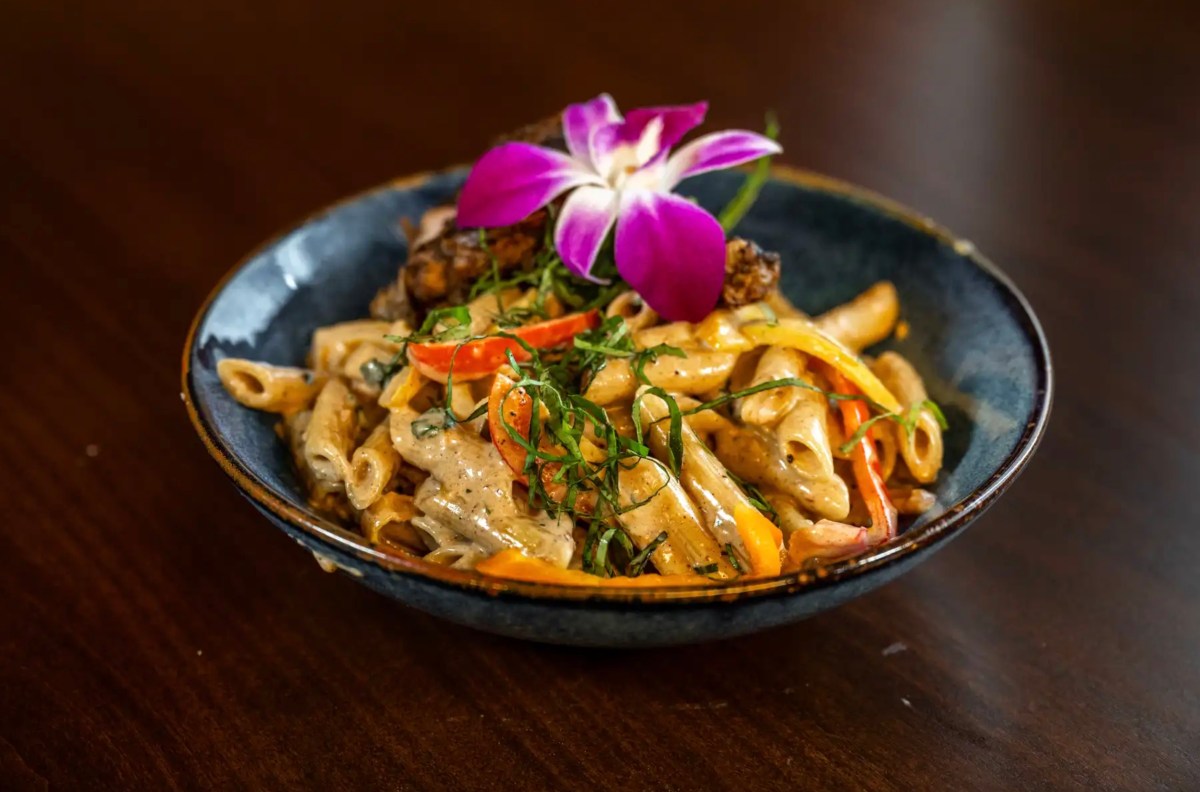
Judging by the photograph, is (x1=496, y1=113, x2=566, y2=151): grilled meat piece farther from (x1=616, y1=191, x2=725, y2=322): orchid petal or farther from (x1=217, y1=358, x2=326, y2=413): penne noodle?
(x1=217, y1=358, x2=326, y2=413): penne noodle

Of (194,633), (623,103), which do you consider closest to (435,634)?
(194,633)

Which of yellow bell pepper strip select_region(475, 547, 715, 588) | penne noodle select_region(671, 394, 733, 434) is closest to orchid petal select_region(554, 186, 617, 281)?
penne noodle select_region(671, 394, 733, 434)

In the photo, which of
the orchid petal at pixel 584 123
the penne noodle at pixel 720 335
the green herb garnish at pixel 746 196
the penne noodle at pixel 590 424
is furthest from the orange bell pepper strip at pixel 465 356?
the green herb garnish at pixel 746 196

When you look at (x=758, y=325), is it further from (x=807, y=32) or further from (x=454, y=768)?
(x=807, y=32)

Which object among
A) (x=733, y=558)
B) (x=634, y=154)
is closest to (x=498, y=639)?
(x=733, y=558)

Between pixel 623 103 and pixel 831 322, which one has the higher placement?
pixel 623 103

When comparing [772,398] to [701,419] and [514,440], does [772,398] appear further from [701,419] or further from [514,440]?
[514,440]

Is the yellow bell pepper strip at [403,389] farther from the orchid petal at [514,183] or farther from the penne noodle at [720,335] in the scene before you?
the penne noodle at [720,335]
